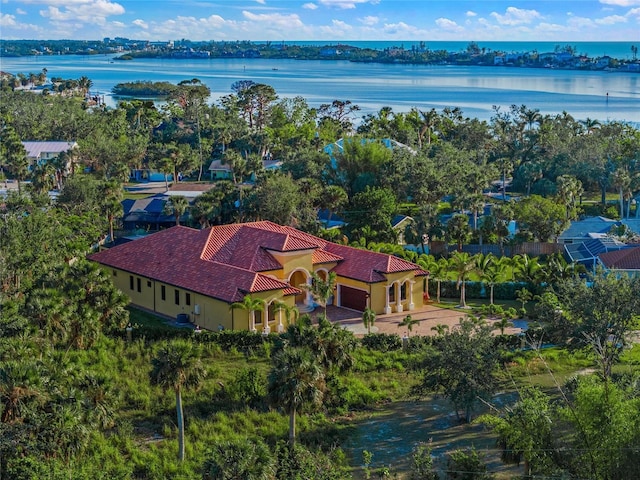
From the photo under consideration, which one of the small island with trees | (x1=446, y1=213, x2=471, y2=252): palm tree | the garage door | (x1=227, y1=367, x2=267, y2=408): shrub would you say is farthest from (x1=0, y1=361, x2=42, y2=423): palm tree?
(x1=446, y1=213, x2=471, y2=252): palm tree

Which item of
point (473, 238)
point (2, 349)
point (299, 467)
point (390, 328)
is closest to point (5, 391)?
point (2, 349)

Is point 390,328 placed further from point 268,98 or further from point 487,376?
point 268,98

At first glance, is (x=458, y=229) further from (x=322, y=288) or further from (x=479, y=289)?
(x=322, y=288)

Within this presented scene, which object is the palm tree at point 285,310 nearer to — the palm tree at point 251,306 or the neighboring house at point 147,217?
the palm tree at point 251,306

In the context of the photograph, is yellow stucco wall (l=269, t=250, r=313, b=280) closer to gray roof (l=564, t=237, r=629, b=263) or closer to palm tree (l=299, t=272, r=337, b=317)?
palm tree (l=299, t=272, r=337, b=317)

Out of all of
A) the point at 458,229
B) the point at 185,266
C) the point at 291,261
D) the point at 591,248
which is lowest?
the point at 591,248

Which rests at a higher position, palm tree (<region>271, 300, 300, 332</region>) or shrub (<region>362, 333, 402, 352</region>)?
palm tree (<region>271, 300, 300, 332</region>)

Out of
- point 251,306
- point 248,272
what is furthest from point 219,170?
point 251,306
